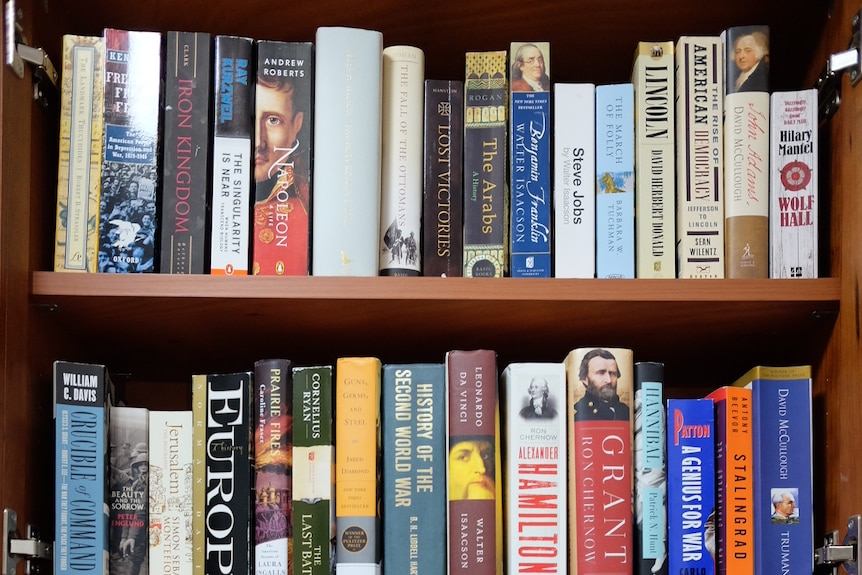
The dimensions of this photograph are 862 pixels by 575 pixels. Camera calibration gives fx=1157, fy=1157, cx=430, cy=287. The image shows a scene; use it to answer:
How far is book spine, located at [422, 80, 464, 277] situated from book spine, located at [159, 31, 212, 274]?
Result: 0.76 feet

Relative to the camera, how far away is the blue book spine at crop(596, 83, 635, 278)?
1.21 meters

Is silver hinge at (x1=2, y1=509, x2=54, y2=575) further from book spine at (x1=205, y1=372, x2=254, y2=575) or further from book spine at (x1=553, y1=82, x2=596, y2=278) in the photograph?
book spine at (x1=553, y1=82, x2=596, y2=278)

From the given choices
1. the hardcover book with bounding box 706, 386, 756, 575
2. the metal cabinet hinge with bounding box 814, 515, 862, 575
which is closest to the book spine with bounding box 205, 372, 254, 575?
the hardcover book with bounding box 706, 386, 756, 575

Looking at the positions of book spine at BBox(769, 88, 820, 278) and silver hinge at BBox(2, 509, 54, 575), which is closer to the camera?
silver hinge at BBox(2, 509, 54, 575)

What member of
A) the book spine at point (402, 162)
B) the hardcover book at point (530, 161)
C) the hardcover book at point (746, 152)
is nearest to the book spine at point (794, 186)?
the hardcover book at point (746, 152)

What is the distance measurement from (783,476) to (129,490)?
2.16ft

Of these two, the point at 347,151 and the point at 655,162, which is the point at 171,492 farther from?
the point at 655,162

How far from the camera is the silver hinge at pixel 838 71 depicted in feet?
3.87

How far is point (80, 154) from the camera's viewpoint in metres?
1.18

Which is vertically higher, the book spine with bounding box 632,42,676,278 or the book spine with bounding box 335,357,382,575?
the book spine with bounding box 632,42,676,278

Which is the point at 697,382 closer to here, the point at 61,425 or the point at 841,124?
the point at 841,124

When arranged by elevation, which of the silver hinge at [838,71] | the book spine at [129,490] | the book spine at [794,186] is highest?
the silver hinge at [838,71]

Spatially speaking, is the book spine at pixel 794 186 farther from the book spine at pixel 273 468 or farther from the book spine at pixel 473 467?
the book spine at pixel 273 468

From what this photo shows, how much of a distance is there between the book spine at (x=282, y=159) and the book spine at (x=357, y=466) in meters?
0.12
